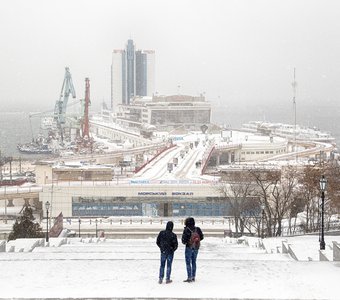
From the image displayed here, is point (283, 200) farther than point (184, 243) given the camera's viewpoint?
Yes

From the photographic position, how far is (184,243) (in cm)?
691

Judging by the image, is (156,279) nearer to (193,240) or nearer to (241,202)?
(193,240)

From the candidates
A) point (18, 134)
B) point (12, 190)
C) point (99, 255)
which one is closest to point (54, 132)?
point (18, 134)

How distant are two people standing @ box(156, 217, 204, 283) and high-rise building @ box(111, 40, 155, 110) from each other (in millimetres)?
138123

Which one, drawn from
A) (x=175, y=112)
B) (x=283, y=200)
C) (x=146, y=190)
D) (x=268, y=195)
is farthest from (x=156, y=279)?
(x=175, y=112)

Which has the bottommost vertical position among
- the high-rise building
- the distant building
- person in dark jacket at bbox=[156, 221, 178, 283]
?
person in dark jacket at bbox=[156, 221, 178, 283]

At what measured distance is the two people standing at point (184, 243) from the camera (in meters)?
6.87

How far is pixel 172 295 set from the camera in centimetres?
627

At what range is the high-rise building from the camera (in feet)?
478

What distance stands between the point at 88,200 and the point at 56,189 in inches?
56.8

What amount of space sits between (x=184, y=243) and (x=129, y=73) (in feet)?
463

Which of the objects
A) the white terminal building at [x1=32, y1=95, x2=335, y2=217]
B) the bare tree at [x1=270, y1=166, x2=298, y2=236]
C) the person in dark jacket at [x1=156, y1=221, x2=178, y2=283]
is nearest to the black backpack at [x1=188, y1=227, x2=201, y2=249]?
the person in dark jacket at [x1=156, y1=221, x2=178, y2=283]

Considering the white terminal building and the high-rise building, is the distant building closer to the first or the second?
the white terminal building

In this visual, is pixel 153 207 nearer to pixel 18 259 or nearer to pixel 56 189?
pixel 56 189
